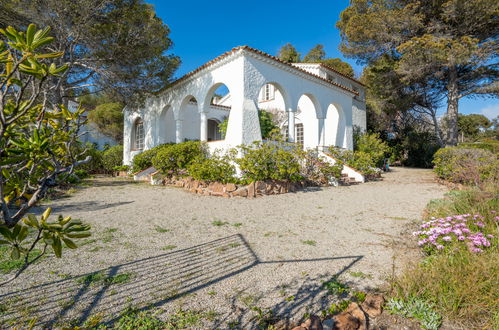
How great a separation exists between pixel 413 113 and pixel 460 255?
24.5 m

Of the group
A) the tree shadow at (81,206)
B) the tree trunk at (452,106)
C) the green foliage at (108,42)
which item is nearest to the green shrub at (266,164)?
the tree shadow at (81,206)

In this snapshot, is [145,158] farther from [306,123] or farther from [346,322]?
[346,322]

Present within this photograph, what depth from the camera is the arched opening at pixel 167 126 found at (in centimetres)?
1510

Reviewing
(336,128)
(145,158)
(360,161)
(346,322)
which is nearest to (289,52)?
(336,128)

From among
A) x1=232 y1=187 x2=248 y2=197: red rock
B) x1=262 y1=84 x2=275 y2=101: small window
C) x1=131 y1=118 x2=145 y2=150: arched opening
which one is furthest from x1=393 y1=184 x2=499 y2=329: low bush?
x1=131 y1=118 x2=145 y2=150: arched opening

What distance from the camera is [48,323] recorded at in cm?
219

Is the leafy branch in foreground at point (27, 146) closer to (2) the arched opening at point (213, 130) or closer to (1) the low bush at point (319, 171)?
(1) the low bush at point (319, 171)

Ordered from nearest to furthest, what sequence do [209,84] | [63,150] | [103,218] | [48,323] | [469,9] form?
[63,150]
[48,323]
[103,218]
[209,84]
[469,9]

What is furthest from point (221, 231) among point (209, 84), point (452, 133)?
point (452, 133)

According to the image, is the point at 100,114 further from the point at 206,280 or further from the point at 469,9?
the point at 469,9

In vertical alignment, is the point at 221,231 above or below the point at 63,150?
below

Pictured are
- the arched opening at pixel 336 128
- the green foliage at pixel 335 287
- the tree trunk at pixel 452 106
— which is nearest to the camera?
the green foliage at pixel 335 287

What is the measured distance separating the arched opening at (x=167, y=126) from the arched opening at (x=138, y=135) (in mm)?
2266

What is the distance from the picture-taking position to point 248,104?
9.84 meters
